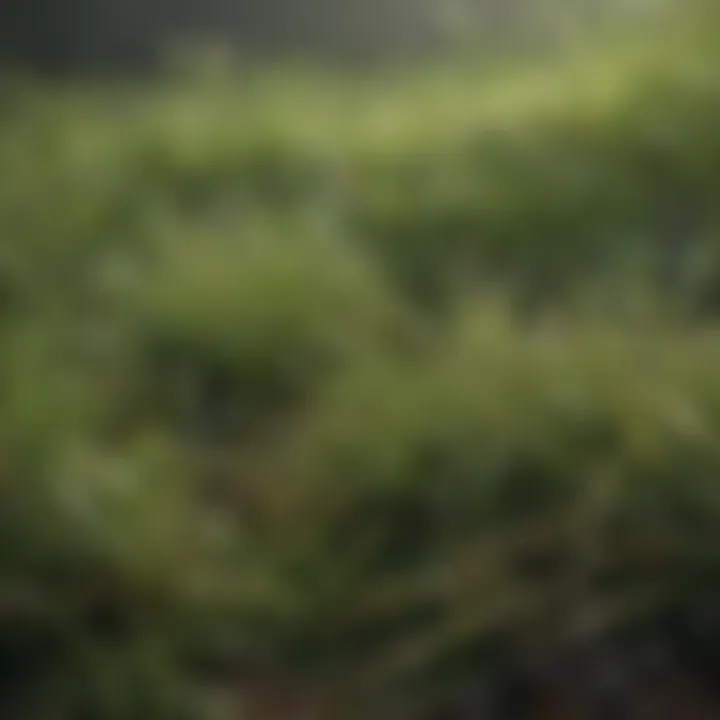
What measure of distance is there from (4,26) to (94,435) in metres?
0.83

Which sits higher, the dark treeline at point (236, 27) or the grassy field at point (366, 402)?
the dark treeline at point (236, 27)

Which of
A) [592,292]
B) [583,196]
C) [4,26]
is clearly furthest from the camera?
[4,26]

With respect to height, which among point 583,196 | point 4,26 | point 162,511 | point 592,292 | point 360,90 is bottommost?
point 162,511

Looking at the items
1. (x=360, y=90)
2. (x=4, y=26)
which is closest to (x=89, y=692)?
(x=360, y=90)

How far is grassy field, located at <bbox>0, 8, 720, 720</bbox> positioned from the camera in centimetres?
99

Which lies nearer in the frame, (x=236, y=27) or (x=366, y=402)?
(x=366, y=402)

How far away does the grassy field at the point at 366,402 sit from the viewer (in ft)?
3.25

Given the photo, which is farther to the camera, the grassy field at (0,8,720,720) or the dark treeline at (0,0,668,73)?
the dark treeline at (0,0,668,73)

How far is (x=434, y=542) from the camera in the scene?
1.05 meters

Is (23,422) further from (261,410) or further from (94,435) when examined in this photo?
(261,410)

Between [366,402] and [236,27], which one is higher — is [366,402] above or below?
below

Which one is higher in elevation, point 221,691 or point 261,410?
point 261,410

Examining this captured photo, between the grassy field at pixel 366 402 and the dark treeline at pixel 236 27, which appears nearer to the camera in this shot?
the grassy field at pixel 366 402

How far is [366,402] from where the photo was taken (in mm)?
1123
